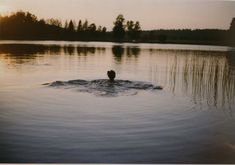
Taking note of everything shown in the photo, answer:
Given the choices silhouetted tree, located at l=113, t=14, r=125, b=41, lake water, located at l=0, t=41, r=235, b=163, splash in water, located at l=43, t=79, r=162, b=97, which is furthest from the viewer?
splash in water, located at l=43, t=79, r=162, b=97

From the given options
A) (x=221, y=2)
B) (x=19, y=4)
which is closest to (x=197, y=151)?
(x=221, y=2)

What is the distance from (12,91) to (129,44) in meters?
1.10

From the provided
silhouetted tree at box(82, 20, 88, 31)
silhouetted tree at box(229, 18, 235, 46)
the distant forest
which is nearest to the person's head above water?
the distant forest

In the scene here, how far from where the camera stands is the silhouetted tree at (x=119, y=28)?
2936 millimetres

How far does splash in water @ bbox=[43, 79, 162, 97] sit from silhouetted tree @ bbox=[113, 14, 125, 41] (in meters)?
0.40

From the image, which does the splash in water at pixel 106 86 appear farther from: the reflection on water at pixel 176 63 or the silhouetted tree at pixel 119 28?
the silhouetted tree at pixel 119 28

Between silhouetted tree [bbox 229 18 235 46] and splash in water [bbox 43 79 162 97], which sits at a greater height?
silhouetted tree [bbox 229 18 235 46]

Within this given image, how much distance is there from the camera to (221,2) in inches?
115

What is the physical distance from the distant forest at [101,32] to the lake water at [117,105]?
0.22 ft

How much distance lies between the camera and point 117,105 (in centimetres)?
302

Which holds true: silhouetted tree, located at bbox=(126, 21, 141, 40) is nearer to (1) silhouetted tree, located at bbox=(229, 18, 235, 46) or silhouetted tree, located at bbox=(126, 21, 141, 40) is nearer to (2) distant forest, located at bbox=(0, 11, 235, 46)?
(2) distant forest, located at bbox=(0, 11, 235, 46)

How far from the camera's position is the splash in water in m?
3.17

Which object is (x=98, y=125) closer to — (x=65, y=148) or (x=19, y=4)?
(x=65, y=148)

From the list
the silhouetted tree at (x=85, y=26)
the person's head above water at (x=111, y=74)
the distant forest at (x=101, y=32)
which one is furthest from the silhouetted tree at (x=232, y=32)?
the silhouetted tree at (x=85, y=26)
